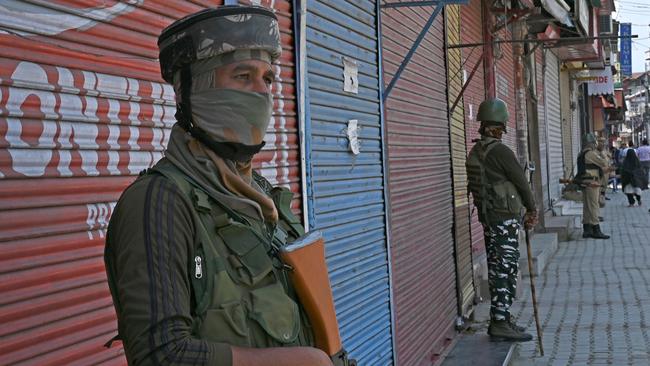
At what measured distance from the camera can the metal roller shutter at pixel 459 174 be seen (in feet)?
28.1

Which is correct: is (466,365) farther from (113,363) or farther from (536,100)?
(536,100)

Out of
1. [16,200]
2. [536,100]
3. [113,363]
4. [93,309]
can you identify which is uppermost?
[536,100]

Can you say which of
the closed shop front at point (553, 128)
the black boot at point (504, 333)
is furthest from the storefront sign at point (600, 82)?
the black boot at point (504, 333)

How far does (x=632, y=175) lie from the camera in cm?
2234

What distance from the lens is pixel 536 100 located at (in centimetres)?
1833

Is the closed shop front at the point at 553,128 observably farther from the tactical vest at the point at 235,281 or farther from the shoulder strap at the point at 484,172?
the tactical vest at the point at 235,281

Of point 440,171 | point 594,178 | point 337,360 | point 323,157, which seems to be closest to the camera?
point 337,360

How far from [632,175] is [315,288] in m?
22.0

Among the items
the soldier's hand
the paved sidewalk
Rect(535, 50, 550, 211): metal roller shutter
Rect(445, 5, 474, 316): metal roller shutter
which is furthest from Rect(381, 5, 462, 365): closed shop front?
Rect(535, 50, 550, 211): metal roller shutter

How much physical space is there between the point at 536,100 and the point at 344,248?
47.0 feet

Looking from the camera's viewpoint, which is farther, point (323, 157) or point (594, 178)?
point (594, 178)

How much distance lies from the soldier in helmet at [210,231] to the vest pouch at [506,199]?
5.69 meters

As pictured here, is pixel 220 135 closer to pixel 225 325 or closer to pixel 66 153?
pixel 225 325

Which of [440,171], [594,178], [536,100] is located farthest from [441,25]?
[536,100]
